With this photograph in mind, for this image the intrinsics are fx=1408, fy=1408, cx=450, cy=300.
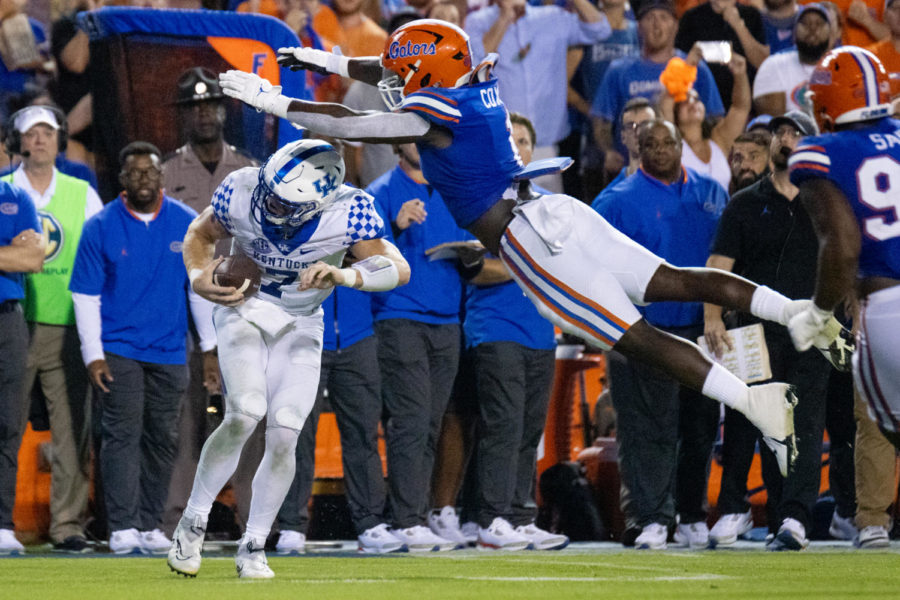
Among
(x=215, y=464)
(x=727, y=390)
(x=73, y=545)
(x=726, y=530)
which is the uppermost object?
(x=727, y=390)

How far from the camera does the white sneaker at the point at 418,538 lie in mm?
8383

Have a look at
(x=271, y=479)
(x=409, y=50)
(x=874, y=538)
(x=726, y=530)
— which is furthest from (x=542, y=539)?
(x=409, y=50)

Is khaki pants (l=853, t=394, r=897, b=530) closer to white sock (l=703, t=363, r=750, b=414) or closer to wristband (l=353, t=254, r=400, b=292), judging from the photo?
white sock (l=703, t=363, r=750, b=414)

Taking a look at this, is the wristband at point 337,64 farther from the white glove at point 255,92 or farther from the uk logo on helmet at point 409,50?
the white glove at point 255,92

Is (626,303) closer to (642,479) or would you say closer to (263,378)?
(263,378)

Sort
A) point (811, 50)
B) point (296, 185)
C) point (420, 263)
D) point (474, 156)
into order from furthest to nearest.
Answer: point (811, 50), point (420, 263), point (474, 156), point (296, 185)

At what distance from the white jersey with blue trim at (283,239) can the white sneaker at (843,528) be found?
406 cm

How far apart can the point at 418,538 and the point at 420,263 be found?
1674 mm

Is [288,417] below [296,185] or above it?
below

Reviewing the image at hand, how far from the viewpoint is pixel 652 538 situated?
8.36 meters

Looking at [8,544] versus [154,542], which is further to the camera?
[154,542]

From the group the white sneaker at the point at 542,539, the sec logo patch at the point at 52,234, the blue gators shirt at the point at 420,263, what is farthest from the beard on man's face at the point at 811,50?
the sec logo patch at the point at 52,234

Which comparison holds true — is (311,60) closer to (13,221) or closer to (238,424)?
(238,424)

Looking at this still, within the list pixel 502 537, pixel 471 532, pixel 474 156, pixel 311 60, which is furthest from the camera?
pixel 471 532
